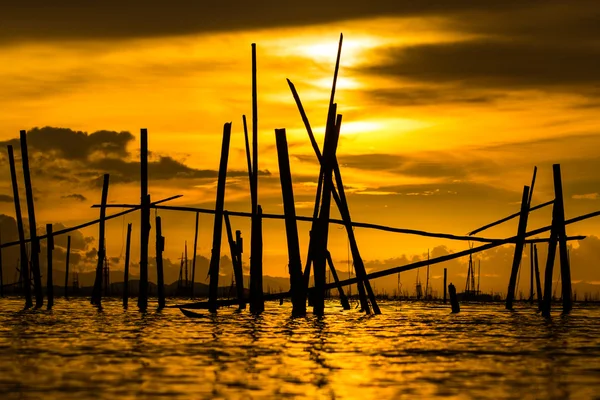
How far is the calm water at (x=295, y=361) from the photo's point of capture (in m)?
14.4

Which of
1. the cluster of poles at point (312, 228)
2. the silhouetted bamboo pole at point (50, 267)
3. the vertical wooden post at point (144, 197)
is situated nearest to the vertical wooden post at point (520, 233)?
the cluster of poles at point (312, 228)

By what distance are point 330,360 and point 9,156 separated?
2511 cm

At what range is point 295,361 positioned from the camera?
60.5 ft

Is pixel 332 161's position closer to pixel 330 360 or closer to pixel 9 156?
pixel 330 360

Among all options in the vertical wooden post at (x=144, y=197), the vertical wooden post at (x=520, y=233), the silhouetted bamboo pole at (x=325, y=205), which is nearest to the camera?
the silhouetted bamboo pole at (x=325, y=205)

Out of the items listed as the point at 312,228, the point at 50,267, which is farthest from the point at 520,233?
the point at 50,267

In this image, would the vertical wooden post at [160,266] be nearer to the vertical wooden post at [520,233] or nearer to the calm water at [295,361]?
the calm water at [295,361]

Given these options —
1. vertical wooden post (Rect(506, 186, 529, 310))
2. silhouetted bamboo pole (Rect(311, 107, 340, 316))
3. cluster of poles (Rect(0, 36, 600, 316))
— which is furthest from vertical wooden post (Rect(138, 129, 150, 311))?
vertical wooden post (Rect(506, 186, 529, 310))

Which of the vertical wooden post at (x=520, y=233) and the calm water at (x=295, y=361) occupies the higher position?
the vertical wooden post at (x=520, y=233)

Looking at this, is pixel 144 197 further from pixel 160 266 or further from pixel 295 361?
pixel 295 361

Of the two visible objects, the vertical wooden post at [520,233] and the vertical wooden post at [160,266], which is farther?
the vertical wooden post at [160,266]

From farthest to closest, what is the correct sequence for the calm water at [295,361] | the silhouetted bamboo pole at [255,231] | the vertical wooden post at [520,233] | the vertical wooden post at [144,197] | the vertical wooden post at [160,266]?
the vertical wooden post at [160,266] < the vertical wooden post at [520,233] < the vertical wooden post at [144,197] < the silhouetted bamboo pole at [255,231] < the calm water at [295,361]

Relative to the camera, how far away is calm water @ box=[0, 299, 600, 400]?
14.4 metres

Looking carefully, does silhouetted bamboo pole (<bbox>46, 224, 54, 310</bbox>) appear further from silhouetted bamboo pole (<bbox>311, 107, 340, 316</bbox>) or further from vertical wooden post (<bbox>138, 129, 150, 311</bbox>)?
silhouetted bamboo pole (<bbox>311, 107, 340, 316</bbox>)
